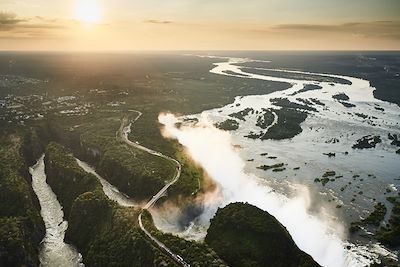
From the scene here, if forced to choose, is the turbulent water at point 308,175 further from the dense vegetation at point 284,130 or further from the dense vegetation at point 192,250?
the dense vegetation at point 192,250

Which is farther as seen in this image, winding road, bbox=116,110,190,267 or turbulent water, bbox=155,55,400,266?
turbulent water, bbox=155,55,400,266

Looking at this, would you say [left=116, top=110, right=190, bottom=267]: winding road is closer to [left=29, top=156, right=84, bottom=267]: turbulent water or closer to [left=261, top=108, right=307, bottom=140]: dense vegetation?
[left=29, top=156, right=84, bottom=267]: turbulent water

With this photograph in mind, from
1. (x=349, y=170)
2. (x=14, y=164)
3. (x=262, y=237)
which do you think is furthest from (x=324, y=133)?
(x=14, y=164)

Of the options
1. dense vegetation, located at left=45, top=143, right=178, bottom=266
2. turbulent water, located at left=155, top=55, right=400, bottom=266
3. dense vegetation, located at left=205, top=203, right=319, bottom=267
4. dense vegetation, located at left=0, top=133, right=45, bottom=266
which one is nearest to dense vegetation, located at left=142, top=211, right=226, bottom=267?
dense vegetation, located at left=45, top=143, right=178, bottom=266

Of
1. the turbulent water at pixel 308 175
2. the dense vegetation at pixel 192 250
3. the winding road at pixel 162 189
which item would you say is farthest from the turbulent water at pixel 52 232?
the turbulent water at pixel 308 175

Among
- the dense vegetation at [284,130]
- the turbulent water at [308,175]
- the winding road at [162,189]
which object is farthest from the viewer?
the dense vegetation at [284,130]

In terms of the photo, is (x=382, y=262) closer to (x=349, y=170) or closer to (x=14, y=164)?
(x=349, y=170)

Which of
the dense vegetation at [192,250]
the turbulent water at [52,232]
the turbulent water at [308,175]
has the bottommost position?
the turbulent water at [52,232]
